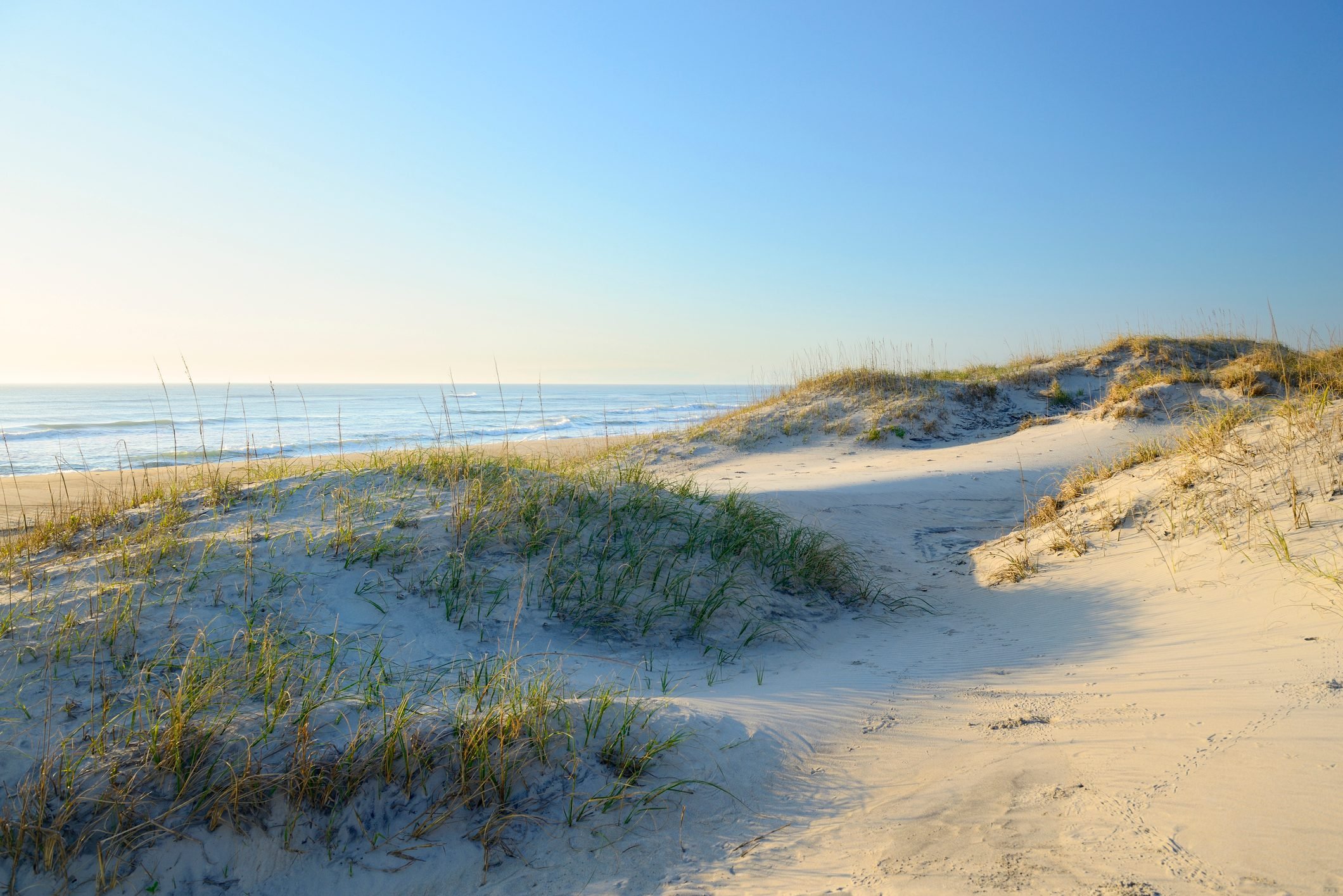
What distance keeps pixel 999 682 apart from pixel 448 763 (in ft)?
7.83

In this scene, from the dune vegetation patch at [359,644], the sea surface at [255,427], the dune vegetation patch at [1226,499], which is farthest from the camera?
the sea surface at [255,427]

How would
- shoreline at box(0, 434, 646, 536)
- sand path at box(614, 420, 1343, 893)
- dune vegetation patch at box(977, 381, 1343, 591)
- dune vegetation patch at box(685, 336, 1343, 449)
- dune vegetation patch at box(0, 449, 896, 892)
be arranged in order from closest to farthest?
sand path at box(614, 420, 1343, 893)
dune vegetation patch at box(0, 449, 896, 892)
dune vegetation patch at box(977, 381, 1343, 591)
shoreline at box(0, 434, 646, 536)
dune vegetation patch at box(685, 336, 1343, 449)

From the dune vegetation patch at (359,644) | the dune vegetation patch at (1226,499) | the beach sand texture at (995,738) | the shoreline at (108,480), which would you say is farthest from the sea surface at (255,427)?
the dune vegetation patch at (1226,499)

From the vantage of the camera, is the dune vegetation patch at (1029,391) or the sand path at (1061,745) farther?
the dune vegetation patch at (1029,391)

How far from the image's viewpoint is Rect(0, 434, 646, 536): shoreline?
237 inches

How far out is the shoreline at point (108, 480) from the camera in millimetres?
6016

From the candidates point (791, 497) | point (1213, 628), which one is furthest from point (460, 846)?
point (791, 497)

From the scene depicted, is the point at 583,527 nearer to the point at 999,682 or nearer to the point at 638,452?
the point at 999,682

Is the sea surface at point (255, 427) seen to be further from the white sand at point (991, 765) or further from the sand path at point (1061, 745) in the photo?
the sand path at point (1061, 745)

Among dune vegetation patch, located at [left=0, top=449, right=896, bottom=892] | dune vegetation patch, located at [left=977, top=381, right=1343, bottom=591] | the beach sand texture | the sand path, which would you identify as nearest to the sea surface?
dune vegetation patch, located at [left=0, top=449, right=896, bottom=892]

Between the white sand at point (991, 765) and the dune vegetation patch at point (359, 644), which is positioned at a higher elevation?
the dune vegetation patch at point (359, 644)

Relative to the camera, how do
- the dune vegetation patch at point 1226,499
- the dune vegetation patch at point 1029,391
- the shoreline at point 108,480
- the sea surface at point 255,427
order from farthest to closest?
the sea surface at point 255,427, the dune vegetation patch at point 1029,391, the shoreline at point 108,480, the dune vegetation patch at point 1226,499

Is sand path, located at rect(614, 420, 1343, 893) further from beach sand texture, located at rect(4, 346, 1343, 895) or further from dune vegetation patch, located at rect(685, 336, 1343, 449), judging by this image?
dune vegetation patch, located at rect(685, 336, 1343, 449)

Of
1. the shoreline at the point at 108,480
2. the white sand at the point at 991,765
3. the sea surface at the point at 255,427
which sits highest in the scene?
the sea surface at the point at 255,427
